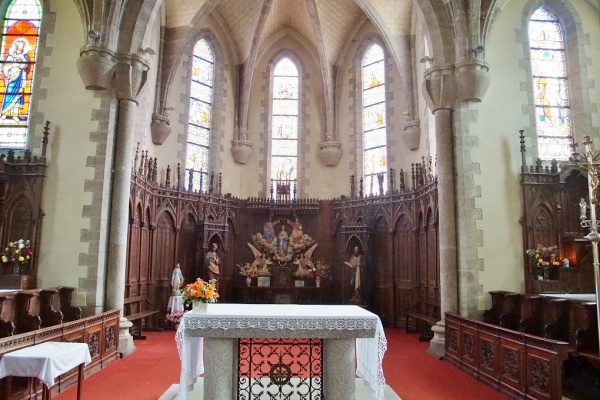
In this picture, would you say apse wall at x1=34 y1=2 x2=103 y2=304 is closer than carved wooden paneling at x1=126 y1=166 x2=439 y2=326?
Yes

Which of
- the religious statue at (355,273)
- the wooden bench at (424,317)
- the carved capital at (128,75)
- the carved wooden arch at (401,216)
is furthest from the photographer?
the religious statue at (355,273)

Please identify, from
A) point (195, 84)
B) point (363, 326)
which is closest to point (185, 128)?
point (195, 84)

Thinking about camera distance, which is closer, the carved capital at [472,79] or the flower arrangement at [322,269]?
the carved capital at [472,79]

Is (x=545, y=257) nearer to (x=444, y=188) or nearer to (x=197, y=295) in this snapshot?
(x=444, y=188)

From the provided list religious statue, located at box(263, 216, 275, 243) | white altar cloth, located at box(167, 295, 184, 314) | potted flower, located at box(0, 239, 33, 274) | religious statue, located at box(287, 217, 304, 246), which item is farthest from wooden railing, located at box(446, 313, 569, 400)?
potted flower, located at box(0, 239, 33, 274)

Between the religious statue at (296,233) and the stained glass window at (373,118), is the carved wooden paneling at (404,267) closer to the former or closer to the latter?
the stained glass window at (373,118)

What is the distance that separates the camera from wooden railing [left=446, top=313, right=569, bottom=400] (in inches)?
223

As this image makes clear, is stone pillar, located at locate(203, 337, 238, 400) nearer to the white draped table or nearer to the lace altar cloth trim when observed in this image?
the white draped table

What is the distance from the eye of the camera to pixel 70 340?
706 centimetres

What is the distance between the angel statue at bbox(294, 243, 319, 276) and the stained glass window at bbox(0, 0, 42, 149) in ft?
26.5

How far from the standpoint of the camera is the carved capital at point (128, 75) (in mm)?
9531

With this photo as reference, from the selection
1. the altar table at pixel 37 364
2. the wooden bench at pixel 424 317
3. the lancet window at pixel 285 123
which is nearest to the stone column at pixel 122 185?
the altar table at pixel 37 364

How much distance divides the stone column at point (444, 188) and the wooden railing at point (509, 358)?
0.51 metres

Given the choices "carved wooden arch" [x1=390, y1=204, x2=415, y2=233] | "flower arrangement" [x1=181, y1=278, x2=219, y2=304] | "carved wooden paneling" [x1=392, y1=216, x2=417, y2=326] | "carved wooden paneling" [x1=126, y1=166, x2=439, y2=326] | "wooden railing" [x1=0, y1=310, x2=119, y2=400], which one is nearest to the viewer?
"wooden railing" [x1=0, y1=310, x2=119, y2=400]
